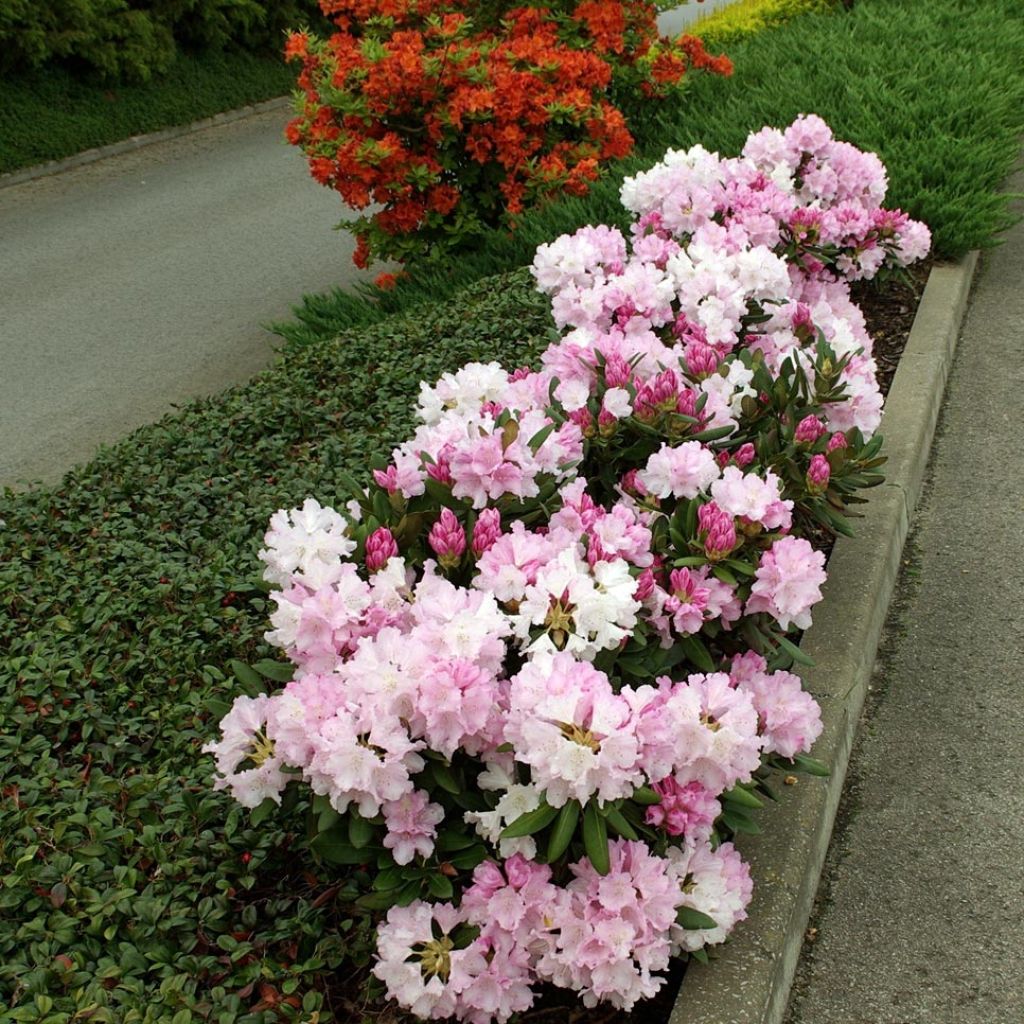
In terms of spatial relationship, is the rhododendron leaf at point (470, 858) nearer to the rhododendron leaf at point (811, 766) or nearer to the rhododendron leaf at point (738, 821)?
the rhododendron leaf at point (738, 821)

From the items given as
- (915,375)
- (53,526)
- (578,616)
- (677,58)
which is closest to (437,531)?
(578,616)

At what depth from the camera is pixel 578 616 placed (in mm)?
2068

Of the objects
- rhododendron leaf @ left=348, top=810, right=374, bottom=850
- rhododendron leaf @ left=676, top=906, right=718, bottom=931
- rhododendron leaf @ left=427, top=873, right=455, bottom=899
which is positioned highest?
rhododendron leaf @ left=348, top=810, right=374, bottom=850

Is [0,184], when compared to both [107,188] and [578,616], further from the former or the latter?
[578,616]

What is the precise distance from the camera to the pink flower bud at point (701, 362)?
2.94 metres

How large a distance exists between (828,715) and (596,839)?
1.06 metres

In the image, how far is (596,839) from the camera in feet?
6.18

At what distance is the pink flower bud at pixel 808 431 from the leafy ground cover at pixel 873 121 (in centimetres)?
316

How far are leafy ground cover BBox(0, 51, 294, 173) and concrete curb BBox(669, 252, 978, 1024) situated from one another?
968 cm

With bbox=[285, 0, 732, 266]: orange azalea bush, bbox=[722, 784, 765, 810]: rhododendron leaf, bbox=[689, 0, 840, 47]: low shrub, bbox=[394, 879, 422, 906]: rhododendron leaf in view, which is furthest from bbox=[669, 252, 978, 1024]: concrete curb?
bbox=[689, 0, 840, 47]: low shrub

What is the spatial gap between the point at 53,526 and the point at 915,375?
10.5 feet

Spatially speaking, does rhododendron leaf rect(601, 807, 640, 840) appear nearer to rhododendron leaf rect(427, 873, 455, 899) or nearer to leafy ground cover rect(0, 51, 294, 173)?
rhododendron leaf rect(427, 873, 455, 899)

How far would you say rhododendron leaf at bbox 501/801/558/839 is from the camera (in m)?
1.91

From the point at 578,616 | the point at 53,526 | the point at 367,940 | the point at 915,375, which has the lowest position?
the point at 915,375
